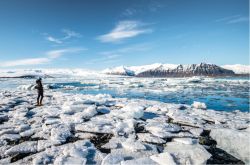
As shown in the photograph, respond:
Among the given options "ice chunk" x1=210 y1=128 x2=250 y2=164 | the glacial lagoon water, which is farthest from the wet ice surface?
the glacial lagoon water

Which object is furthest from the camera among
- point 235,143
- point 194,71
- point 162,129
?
point 194,71

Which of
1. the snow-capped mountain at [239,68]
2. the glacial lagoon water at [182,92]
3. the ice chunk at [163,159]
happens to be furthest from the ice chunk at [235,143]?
the snow-capped mountain at [239,68]

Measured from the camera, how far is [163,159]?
3168 millimetres

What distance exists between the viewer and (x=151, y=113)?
22.1 ft

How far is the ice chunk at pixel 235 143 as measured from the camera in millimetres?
3496

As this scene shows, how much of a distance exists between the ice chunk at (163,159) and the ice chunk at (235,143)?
1.28 meters

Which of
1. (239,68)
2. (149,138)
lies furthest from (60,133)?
(239,68)

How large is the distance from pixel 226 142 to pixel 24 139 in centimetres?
403

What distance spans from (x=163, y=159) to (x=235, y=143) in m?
1.57

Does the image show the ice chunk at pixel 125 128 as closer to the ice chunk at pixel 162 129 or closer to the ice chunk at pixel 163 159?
the ice chunk at pixel 162 129

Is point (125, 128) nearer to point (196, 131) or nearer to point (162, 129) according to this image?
point (162, 129)

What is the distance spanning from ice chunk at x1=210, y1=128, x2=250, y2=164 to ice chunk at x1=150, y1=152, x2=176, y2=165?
1277mm

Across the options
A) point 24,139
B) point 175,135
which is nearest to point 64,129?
point 24,139

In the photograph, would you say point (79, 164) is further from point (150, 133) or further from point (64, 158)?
point (150, 133)
